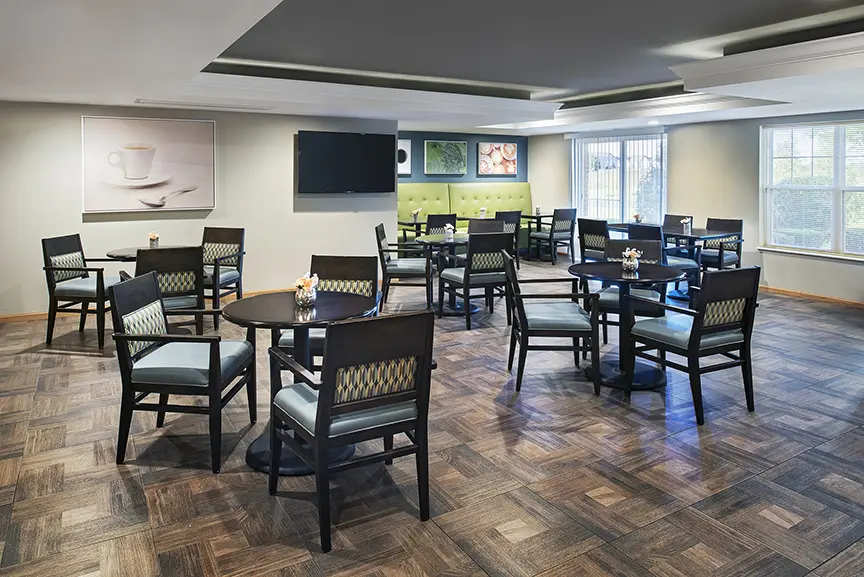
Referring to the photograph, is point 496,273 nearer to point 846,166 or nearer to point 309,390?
→ point 309,390

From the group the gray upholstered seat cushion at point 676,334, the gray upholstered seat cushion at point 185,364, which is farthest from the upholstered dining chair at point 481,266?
the gray upholstered seat cushion at point 185,364

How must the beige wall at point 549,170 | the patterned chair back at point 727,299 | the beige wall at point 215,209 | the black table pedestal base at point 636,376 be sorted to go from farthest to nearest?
1. the beige wall at point 549,170
2. the beige wall at point 215,209
3. the black table pedestal base at point 636,376
4. the patterned chair back at point 727,299

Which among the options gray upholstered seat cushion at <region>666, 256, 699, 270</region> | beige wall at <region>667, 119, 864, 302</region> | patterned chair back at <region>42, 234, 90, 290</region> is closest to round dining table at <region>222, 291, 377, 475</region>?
patterned chair back at <region>42, 234, 90, 290</region>

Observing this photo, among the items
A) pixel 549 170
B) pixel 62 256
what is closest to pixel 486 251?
pixel 62 256

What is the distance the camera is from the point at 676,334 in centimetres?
382

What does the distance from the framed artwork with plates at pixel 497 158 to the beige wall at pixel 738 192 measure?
3125 mm

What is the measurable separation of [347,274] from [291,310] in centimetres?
98

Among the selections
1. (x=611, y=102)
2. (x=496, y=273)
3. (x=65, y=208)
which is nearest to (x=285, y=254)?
(x=65, y=208)

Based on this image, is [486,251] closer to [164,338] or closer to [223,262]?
[223,262]

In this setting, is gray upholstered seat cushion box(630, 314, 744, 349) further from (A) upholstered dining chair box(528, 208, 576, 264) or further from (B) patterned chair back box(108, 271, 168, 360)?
(A) upholstered dining chair box(528, 208, 576, 264)

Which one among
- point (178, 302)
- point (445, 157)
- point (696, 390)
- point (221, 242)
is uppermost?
point (445, 157)

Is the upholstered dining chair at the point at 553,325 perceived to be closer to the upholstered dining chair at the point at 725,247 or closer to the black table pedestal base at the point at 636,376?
the black table pedestal base at the point at 636,376

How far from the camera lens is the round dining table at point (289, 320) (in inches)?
118

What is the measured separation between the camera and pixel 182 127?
280 inches
